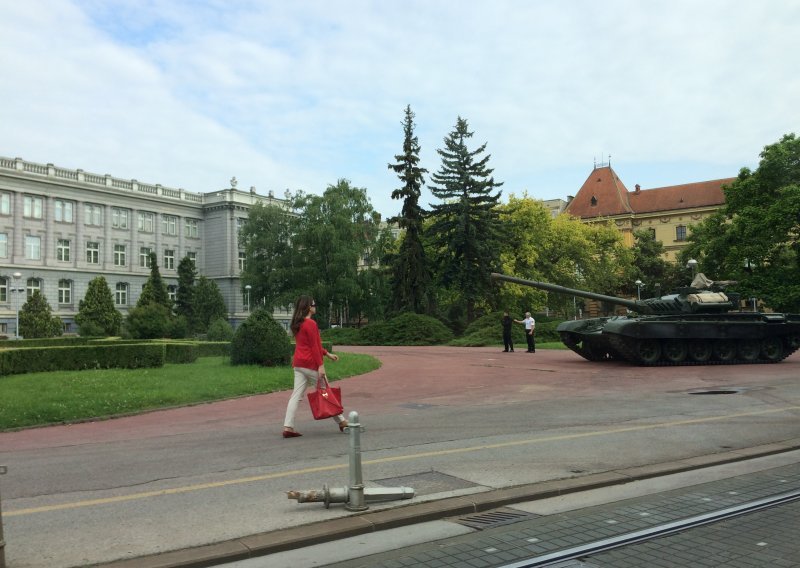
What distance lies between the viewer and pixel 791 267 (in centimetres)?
4309

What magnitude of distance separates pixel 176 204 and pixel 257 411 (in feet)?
239

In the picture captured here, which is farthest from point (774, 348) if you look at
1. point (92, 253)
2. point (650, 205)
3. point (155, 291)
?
point (650, 205)

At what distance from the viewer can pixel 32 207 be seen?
216 ft

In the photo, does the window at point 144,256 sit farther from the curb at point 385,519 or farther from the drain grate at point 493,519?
the drain grate at point 493,519

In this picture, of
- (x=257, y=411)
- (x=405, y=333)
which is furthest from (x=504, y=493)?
(x=405, y=333)

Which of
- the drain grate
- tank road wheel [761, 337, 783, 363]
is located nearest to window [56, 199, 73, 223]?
tank road wheel [761, 337, 783, 363]

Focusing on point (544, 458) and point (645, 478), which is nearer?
point (645, 478)

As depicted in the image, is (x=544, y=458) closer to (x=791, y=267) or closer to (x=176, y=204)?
(x=791, y=267)

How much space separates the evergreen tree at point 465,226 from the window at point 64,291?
1655 inches

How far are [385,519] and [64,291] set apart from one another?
72085 mm

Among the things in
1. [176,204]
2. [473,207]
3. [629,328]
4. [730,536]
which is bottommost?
[730,536]

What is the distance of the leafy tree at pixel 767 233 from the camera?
41406mm

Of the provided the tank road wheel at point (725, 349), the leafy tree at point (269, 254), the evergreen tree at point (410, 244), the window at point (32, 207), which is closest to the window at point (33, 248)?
the window at point (32, 207)

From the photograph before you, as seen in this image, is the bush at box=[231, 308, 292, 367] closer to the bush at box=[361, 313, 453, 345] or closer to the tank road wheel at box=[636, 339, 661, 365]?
the tank road wheel at box=[636, 339, 661, 365]
